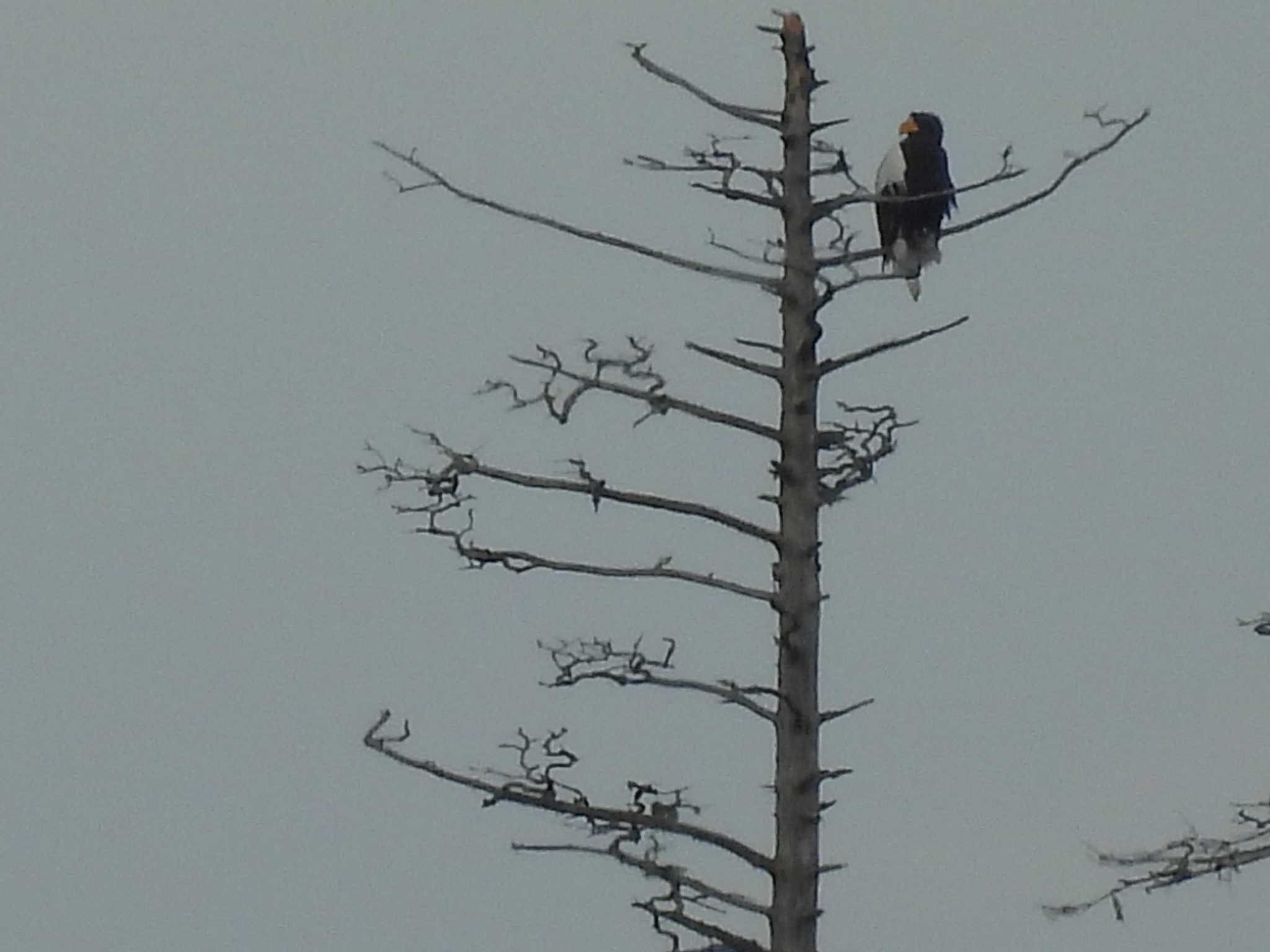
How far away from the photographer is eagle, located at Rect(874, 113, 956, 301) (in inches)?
575

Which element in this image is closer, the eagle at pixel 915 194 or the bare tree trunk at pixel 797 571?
the bare tree trunk at pixel 797 571

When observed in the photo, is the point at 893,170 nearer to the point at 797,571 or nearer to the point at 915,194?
Result: the point at 915,194

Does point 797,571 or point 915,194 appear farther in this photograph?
point 915,194

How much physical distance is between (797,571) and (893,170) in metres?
3.86

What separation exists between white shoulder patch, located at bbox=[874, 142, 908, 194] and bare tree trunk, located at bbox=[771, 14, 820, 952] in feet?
9.39

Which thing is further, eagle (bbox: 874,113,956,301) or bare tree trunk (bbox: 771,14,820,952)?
eagle (bbox: 874,113,956,301)

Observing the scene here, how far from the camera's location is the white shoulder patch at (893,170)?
1608 cm

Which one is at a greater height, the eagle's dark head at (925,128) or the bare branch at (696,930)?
the eagle's dark head at (925,128)

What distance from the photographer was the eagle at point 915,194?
1462 cm

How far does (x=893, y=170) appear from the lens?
16.2 m

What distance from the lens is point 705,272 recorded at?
12.9 m

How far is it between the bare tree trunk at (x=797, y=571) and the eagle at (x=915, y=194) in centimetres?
78

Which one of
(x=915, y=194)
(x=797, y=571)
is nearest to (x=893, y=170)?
(x=915, y=194)

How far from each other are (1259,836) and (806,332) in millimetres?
2736
